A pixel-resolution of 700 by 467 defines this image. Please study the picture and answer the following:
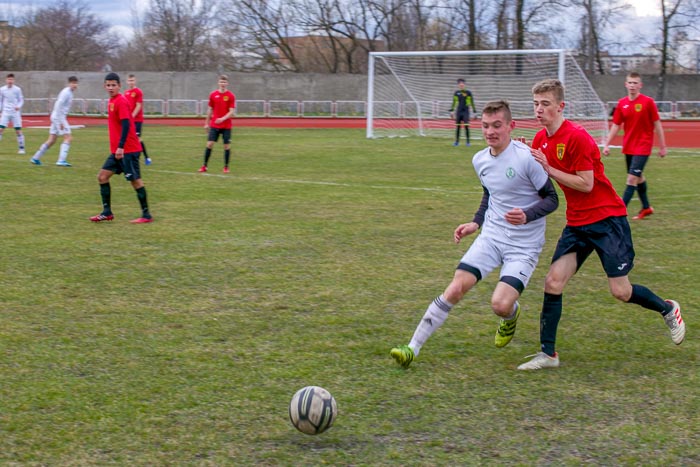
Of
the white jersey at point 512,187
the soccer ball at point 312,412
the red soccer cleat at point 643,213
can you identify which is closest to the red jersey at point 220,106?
the red soccer cleat at point 643,213

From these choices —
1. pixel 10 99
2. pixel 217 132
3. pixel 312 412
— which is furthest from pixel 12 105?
pixel 312 412

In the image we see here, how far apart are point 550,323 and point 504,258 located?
1.70ft

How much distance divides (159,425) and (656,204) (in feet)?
34.0

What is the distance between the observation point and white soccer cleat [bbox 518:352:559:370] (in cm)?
527

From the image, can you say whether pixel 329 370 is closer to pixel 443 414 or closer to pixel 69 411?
pixel 443 414

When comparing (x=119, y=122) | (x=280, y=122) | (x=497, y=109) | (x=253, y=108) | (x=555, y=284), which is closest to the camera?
(x=497, y=109)

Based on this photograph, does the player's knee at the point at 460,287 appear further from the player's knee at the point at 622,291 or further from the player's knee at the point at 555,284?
the player's knee at the point at 622,291

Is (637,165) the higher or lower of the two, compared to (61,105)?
lower

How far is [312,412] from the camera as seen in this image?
4070 millimetres

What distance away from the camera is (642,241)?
972cm

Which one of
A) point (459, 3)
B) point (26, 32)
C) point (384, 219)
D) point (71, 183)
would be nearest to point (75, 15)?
point (26, 32)

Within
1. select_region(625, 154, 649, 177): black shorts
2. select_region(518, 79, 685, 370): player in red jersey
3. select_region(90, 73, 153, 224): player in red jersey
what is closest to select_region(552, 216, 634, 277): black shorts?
select_region(518, 79, 685, 370): player in red jersey

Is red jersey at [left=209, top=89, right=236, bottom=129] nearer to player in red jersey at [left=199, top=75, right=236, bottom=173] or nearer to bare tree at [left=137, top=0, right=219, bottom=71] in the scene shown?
player in red jersey at [left=199, top=75, right=236, bottom=173]

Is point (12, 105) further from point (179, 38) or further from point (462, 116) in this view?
point (179, 38)
